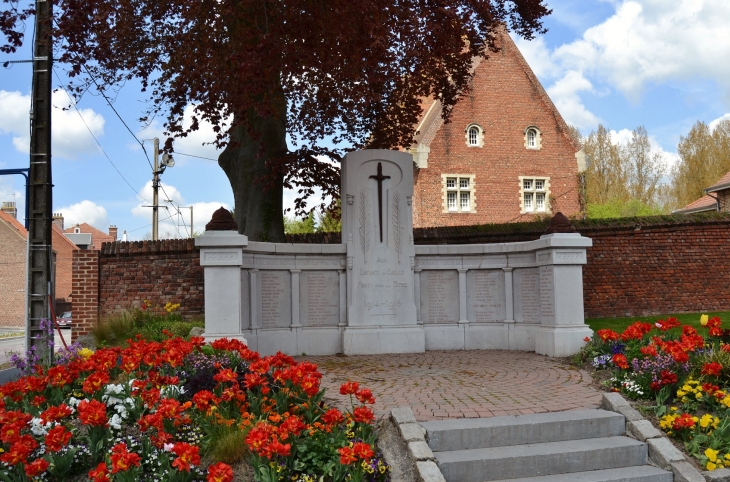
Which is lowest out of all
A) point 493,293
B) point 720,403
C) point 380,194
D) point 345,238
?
point 720,403

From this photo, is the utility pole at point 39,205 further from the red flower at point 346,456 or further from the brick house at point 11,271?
the brick house at point 11,271

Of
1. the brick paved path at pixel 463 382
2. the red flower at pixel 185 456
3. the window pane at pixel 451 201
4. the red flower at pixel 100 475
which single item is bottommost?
the brick paved path at pixel 463 382

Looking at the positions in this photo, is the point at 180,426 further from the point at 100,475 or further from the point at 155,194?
the point at 155,194

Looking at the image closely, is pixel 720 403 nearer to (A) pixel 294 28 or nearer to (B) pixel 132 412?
(B) pixel 132 412

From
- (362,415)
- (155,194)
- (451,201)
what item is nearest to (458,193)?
(451,201)

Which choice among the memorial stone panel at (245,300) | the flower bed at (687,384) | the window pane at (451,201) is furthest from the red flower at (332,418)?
the window pane at (451,201)

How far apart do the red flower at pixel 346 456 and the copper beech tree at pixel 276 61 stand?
681cm

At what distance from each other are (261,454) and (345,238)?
261 inches

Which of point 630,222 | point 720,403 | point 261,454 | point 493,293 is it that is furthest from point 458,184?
point 261,454

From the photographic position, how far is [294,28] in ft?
35.6

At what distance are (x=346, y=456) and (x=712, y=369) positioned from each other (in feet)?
13.2

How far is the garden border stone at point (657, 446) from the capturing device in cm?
540

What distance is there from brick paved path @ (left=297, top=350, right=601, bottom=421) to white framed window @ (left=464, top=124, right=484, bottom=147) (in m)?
21.1

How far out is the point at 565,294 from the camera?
10.1 m
